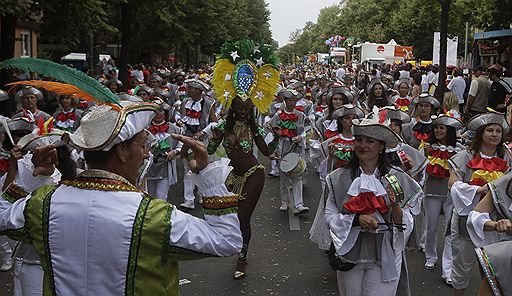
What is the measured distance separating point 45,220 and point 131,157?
17.7 inches

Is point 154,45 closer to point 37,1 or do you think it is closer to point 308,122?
point 37,1

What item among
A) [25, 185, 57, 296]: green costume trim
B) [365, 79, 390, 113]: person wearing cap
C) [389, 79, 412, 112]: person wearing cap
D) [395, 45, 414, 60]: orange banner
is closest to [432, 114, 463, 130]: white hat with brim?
[365, 79, 390, 113]: person wearing cap

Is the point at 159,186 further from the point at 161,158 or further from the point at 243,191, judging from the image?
the point at 243,191

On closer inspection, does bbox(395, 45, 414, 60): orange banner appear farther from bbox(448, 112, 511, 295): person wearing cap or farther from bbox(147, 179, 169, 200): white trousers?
bbox(448, 112, 511, 295): person wearing cap

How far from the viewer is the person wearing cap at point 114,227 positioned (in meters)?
2.75

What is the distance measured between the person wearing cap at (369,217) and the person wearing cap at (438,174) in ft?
8.35

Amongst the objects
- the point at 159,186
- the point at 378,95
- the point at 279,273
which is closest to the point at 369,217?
the point at 279,273

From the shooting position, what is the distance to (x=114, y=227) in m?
2.74

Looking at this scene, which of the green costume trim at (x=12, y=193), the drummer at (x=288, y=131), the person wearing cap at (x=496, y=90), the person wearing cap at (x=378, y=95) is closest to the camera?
the green costume trim at (x=12, y=193)

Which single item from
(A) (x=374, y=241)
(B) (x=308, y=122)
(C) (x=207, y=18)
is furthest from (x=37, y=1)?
(C) (x=207, y=18)

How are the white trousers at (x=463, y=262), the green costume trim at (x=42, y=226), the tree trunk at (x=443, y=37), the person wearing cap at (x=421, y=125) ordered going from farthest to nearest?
the tree trunk at (x=443, y=37) < the person wearing cap at (x=421, y=125) < the white trousers at (x=463, y=262) < the green costume trim at (x=42, y=226)

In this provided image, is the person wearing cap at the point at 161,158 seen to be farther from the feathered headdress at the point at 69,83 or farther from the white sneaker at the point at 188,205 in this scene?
the feathered headdress at the point at 69,83

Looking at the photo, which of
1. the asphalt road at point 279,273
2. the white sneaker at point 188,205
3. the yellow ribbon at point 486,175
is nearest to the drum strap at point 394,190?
the yellow ribbon at point 486,175

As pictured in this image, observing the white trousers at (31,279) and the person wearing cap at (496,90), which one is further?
the person wearing cap at (496,90)
